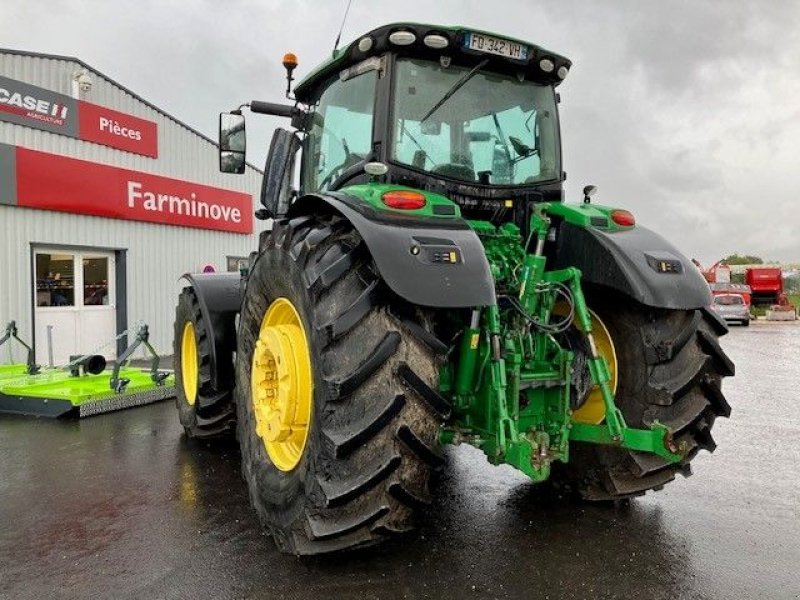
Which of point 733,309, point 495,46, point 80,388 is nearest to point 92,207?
point 80,388

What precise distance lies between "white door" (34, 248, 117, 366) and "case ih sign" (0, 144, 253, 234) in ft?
2.97

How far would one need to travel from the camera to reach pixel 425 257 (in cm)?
267

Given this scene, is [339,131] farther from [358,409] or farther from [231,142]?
[358,409]

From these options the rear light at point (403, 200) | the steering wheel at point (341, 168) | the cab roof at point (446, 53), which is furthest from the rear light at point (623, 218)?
the steering wheel at point (341, 168)

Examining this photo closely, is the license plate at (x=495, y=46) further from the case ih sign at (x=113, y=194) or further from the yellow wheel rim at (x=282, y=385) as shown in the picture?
the case ih sign at (x=113, y=194)

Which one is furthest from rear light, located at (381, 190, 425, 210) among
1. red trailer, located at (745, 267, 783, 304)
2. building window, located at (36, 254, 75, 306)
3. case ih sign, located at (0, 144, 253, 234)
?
red trailer, located at (745, 267, 783, 304)

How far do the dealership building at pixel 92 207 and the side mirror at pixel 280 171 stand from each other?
4.51 meters

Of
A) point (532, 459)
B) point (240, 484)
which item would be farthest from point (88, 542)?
A: point (532, 459)

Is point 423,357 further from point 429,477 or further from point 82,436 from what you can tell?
point 82,436

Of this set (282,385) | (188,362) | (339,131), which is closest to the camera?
(282,385)

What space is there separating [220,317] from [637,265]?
131 inches

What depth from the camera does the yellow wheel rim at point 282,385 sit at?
3.02 meters

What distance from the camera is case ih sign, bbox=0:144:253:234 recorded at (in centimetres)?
993

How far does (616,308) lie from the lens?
11.4 feet
